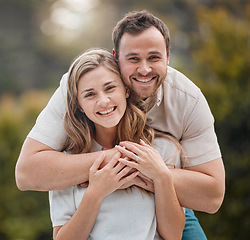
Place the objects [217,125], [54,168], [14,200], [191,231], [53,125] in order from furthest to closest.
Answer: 1. [14,200]
2. [217,125]
3. [191,231]
4. [53,125]
5. [54,168]

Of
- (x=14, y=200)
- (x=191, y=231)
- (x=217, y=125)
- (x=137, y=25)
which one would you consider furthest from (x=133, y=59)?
(x=14, y=200)

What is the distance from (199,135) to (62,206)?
3.25 ft

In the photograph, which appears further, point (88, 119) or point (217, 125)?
point (217, 125)

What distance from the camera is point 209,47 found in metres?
6.11

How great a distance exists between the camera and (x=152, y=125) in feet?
9.05

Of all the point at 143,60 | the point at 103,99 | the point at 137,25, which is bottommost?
the point at 103,99

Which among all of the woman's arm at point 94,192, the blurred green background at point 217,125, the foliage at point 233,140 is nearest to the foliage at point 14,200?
the blurred green background at point 217,125

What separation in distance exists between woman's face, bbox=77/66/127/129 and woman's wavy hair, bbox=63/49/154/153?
0.05m

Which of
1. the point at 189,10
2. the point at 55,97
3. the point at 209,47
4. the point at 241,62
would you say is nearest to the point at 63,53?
the point at 189,10

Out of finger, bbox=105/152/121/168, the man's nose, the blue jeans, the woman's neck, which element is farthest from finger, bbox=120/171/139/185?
the blue jeans

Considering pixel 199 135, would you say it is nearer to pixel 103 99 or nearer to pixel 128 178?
pixel 128 178

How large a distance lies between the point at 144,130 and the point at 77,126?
1.46 ft

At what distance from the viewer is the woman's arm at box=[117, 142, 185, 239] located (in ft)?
7.82

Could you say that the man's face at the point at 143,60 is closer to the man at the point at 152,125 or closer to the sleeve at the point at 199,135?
the man at the point at 152,125
